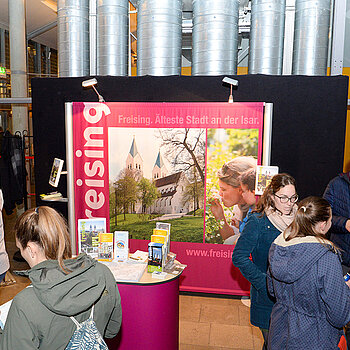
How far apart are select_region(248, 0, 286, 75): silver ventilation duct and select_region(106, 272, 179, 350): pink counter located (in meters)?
2.48

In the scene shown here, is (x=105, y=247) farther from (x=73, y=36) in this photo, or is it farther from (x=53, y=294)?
(x=73, y=36)

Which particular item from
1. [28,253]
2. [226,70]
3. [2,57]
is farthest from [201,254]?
[2,57]

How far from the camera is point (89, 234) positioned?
2857 millimetres

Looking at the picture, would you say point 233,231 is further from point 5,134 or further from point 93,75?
point 5,134

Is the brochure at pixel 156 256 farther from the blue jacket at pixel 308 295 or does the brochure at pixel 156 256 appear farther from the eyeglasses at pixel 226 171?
the eyeglasses at pixel 226 171

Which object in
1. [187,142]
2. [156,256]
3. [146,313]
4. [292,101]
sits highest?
[292,101]

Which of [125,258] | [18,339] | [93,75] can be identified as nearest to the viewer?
[18,339]

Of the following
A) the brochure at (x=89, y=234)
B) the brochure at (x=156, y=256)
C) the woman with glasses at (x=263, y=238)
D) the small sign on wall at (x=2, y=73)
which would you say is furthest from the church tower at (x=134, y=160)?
the small sign on wall at (x=2, y=73)

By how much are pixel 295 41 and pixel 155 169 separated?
1974mm

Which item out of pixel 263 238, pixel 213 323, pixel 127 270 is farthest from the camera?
pixel 213 323

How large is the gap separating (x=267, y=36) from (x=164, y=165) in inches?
66.4

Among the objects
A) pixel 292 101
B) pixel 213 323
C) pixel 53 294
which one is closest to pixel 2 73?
pixel 292 101

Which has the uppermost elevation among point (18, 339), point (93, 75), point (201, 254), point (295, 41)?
point (295, 41)

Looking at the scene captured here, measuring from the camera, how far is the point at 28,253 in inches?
63.6
